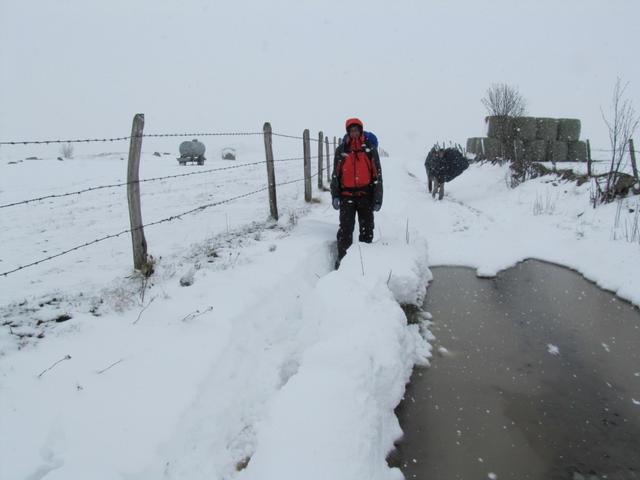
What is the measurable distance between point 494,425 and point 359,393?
1073mm

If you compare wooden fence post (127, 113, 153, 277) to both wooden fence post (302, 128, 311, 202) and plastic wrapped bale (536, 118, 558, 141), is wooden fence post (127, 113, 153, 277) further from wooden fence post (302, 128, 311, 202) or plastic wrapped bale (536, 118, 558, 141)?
plastic wrapped bale (536, 118, 558, 141)

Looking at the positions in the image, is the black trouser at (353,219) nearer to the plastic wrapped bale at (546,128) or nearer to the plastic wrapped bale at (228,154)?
the plastic wrapped bale at (546,128)

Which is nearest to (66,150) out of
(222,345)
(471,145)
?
(471,145)

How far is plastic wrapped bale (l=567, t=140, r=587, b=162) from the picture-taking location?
20750 millimetres

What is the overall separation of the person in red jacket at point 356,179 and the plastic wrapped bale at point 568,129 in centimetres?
1935

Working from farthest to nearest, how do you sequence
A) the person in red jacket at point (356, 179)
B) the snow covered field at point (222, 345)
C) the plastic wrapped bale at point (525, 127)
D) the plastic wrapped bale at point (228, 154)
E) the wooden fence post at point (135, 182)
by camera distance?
the plastic wrapped bale at point (228, 154), the plastic wrapped bale at point (525, 127), the person in red jacket at point (356, 179), the wooden fence post at point (135, 182), the snow covered field at point (222, 345)

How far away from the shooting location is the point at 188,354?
3.07 meters

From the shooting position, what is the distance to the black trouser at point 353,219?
225 inches

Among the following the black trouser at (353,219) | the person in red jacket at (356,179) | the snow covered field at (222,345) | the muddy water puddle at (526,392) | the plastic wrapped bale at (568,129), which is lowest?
the muddy water puddle at (526,392)

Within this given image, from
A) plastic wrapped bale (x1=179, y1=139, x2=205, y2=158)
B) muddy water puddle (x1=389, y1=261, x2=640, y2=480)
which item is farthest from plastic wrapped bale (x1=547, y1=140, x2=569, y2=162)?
plastic wrapped bale (x1=179, y1=139, x2=205, y2=158)

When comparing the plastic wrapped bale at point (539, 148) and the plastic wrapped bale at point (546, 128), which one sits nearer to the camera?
the plastic wrapped bale at point (539, 148)

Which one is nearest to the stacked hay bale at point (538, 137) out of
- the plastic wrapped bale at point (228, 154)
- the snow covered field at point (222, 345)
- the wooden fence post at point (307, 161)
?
the wooden fence post at point (307, 161)

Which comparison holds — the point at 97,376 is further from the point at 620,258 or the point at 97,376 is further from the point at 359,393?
the point at 620,258

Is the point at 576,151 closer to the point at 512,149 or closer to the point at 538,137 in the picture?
the point at 538,137
